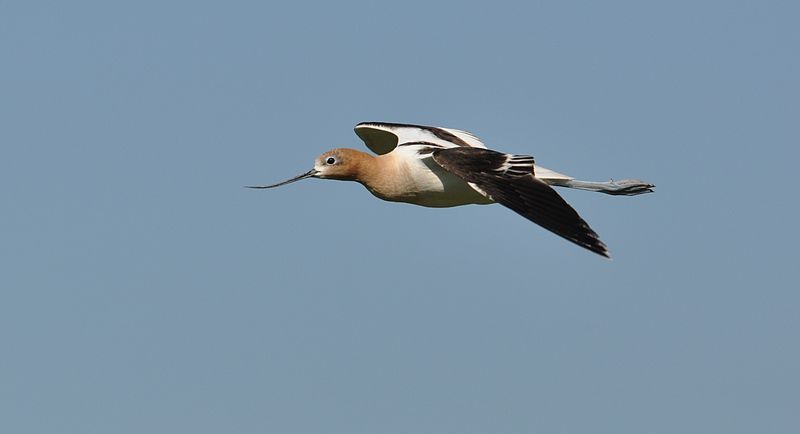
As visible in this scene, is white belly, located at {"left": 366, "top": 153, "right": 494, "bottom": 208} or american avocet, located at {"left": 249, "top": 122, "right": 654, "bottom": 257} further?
white belly, located at {"left": 366, "top": 153, "right": 494, "bottom": 208}

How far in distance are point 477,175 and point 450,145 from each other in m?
4.37

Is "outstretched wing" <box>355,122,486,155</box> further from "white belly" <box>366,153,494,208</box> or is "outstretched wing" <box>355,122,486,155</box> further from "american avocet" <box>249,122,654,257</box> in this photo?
"white belly" <box>366,153,494,208</box>

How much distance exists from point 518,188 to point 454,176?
2.21m

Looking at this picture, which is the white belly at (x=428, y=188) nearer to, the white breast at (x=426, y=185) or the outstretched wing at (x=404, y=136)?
the white breast at (x=426, y=185)

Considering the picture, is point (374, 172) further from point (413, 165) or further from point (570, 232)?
point (570, 232)

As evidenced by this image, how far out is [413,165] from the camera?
21906 millimetres

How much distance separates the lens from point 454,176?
2153cm

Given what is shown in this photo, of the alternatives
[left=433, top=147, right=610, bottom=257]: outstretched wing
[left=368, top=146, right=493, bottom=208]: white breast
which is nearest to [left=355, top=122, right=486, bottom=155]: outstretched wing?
[left=368, top=146, right=493, bottom=208]: white breast

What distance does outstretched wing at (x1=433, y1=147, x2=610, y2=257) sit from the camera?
60.1ft

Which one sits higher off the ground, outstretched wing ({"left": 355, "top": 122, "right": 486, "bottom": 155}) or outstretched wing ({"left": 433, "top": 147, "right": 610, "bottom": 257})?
outstretched wing ({"left": 355, "top": 122, "right": 486, "bottom": 155})

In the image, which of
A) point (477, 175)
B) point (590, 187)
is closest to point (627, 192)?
point (590, 187)

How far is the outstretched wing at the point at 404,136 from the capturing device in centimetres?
2442

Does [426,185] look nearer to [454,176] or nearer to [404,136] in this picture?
[454,176]

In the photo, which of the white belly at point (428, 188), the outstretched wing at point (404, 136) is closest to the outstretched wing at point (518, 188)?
the white belly at point (428, 188)
